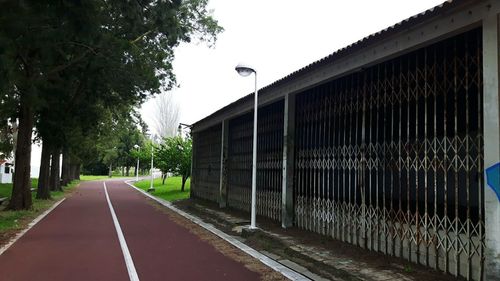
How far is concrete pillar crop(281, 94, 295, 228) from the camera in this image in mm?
11914

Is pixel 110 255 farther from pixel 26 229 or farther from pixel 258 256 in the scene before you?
pixel 26 229

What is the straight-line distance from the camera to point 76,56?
17.3 meters

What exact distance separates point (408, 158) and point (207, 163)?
14.9 metres

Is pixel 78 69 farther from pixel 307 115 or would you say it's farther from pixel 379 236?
pixel 379 236

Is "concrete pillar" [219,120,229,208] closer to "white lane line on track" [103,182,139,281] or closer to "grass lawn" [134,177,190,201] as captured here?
"white lane line on track" [103,182,139,281]

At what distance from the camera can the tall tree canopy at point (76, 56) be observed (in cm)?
912

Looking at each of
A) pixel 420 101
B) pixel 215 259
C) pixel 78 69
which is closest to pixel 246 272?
pixel 215 259

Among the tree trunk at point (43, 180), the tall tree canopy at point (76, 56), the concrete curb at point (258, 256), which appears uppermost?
the tall tree canopy at point (76, 56)

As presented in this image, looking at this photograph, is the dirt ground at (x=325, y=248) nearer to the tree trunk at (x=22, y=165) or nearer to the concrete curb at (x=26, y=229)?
the concrete curb at (x=26, y=229)

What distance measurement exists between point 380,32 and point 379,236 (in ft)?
A: 12.1

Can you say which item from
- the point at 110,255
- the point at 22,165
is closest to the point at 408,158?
the point at 110,255

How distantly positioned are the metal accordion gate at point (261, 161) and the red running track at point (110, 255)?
Result: 2.73 metres

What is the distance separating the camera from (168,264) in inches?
323

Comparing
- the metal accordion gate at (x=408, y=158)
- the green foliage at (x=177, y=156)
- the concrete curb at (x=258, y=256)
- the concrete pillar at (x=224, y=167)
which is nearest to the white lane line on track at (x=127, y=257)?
the concrete curb at (x=258, y=256)
